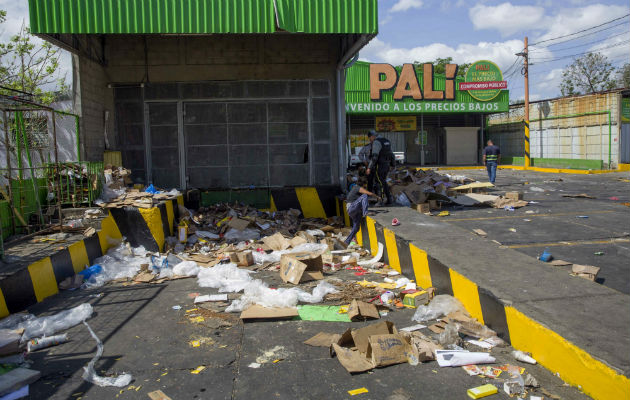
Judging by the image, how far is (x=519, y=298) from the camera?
4227mm

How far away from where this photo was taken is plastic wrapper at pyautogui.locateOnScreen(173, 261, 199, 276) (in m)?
7.10

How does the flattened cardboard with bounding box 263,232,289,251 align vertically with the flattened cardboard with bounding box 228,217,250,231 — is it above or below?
below

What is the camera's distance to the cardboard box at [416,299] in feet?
17.7

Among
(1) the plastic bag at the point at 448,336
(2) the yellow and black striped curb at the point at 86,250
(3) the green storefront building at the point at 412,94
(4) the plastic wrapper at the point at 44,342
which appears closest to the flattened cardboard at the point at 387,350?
(1) the plastic bag at the point at 448,336

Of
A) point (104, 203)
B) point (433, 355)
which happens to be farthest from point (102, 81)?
point (433, 355)

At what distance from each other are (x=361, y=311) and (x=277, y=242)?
389 centimetres

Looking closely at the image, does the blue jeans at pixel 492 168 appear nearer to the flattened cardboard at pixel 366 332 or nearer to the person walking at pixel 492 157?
the person walking at pixel 492 157

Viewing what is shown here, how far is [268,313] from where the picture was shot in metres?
5.16

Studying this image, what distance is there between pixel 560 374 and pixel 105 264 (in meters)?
6.33

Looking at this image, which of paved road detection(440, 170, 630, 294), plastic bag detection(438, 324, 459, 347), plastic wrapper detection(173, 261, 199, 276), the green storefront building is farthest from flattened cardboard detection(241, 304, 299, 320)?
the green storefront building

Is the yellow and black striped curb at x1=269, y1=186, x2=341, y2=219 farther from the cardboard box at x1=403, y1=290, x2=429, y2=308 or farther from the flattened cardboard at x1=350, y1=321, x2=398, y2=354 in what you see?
the flattened cardboard at x1=350, y1=321, x2=398, y2=354

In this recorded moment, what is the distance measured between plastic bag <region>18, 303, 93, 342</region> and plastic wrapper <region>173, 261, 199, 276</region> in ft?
5.65

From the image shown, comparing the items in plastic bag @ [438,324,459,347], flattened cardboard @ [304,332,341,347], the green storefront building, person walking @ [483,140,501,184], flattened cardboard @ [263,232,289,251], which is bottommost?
flattened cardboard @ [304,332,341,347]

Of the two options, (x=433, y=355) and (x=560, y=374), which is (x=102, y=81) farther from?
(x=560, y=374)
